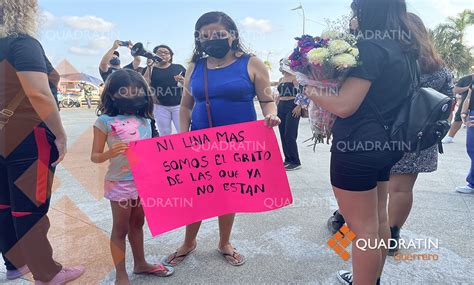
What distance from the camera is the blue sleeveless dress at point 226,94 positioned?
2197 mm

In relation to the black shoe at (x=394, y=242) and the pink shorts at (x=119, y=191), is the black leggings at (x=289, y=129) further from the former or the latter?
the pink shorts at (x=119, y=191)

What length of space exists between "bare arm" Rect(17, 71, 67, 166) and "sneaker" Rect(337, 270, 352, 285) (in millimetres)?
2095

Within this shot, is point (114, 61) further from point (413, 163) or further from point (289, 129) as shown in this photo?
point (413, 163)

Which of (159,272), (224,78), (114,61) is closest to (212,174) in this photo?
(224,78)

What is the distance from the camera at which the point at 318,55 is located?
158cm

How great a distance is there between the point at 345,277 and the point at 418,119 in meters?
1.19

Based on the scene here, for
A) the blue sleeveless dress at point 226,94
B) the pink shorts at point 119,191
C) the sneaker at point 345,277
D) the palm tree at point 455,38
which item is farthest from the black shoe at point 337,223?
the palm tree at point 455,38

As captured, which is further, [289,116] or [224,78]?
[289,116]

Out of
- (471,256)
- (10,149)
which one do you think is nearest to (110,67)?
(10,149)

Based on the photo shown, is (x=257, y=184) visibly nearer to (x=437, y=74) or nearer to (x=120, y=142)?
(x=120, y=142)

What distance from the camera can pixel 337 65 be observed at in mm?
1514

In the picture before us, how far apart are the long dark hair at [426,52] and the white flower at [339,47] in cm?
44

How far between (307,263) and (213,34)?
1.82 metres

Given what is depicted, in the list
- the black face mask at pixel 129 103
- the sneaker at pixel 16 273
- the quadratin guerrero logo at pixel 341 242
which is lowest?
the quadratin guerrero logo at pixel 341 242
